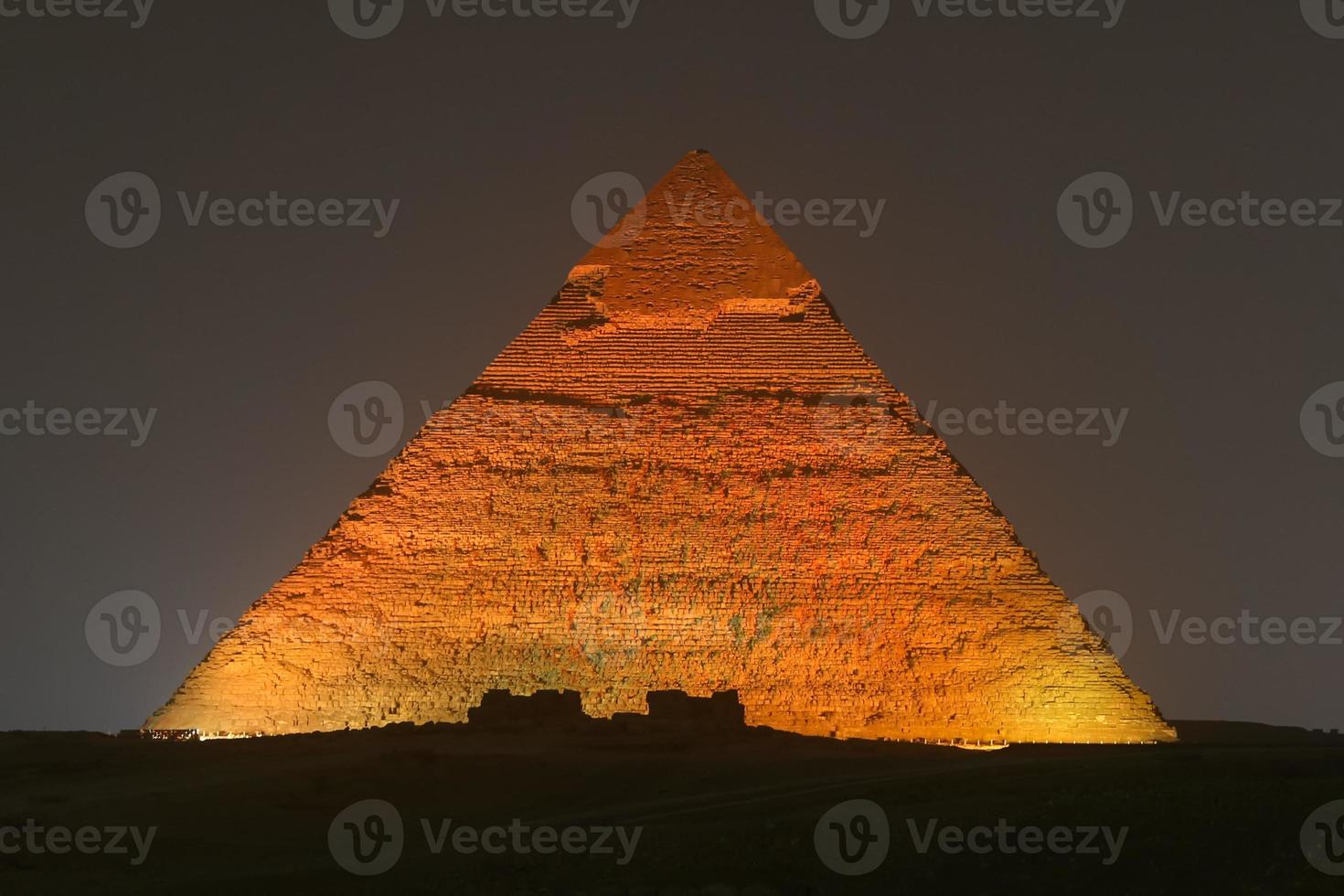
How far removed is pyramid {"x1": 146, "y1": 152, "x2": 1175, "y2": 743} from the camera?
27.7 m

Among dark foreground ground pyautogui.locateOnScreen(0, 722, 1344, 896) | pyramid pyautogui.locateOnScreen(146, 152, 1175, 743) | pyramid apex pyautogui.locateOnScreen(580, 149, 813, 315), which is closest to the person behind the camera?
dark foreground ground pyautogui.locateOnScreen(0, 722, 1344, 896)

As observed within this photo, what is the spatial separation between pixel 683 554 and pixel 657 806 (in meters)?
12.2

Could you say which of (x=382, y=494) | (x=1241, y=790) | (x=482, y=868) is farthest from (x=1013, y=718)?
(x=482, y=868)

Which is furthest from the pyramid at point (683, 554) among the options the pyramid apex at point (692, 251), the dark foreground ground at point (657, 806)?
the dark foreground ground at point (657, 806)

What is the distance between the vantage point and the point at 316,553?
2914 cm

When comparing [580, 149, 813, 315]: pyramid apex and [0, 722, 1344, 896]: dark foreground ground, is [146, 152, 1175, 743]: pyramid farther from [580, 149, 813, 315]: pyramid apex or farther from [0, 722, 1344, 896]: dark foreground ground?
[0, 722, 1344, 896]: dark foreground ground

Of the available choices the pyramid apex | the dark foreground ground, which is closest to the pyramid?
the pyramid apex

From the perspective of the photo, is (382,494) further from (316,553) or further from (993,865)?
(993,865)

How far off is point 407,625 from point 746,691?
511 centimetres

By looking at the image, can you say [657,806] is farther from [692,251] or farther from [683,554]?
[692,251]

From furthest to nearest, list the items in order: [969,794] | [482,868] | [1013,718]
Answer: [1013,718], [969,794], [482,868]

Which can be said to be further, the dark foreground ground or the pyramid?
the pyramid

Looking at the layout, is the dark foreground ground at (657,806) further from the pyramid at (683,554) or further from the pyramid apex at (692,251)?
the pyramid apex at (692,251)

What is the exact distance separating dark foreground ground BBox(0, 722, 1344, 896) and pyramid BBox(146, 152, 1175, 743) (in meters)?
4.19
